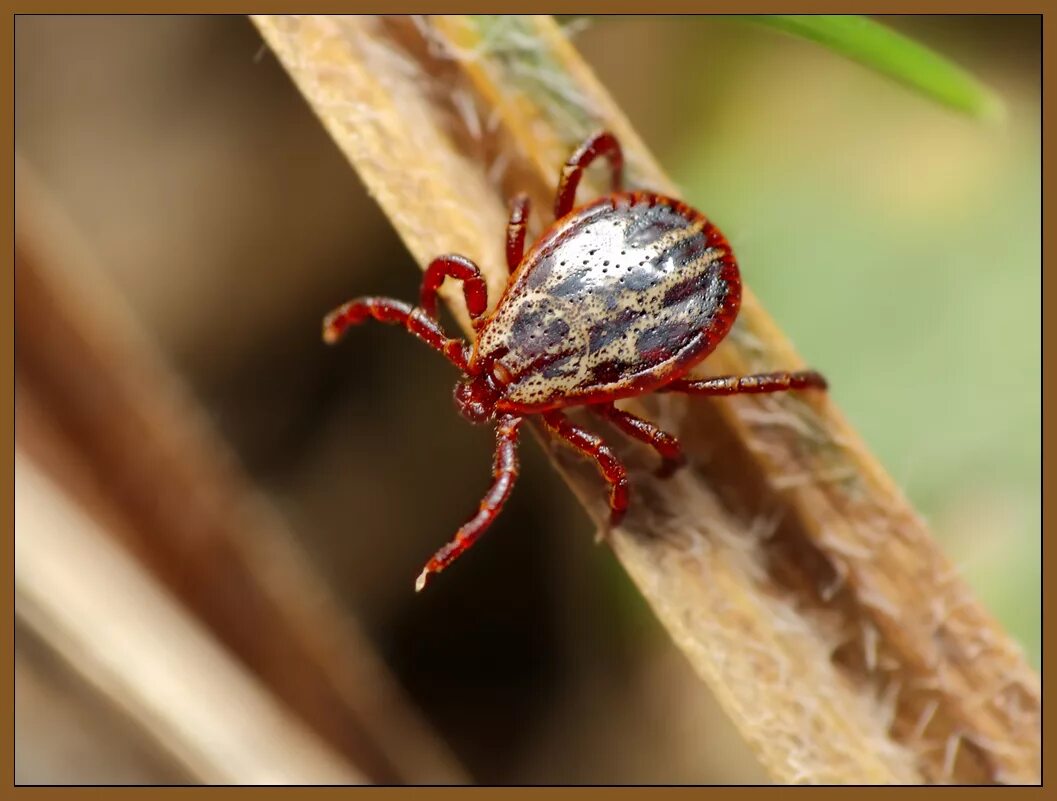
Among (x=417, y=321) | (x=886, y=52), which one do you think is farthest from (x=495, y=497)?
(x=886, y=52)

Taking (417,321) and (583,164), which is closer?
(583,164)

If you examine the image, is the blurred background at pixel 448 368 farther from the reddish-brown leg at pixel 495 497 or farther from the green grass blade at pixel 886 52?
the reddish-brown leg at pixel 495 497

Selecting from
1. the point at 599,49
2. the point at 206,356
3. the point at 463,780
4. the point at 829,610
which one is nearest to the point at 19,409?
the point at 206,356

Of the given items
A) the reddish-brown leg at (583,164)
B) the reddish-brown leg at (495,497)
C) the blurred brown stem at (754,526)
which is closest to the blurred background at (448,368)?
the blurred brown stem at (754,526)

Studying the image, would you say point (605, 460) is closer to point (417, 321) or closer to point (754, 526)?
→ point (754, 526)

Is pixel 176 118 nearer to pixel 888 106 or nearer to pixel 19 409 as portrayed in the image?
pixel 19 409

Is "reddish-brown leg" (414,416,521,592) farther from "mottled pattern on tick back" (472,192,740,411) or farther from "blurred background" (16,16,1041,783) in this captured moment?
"blurred background" (16,16,1041,783)
